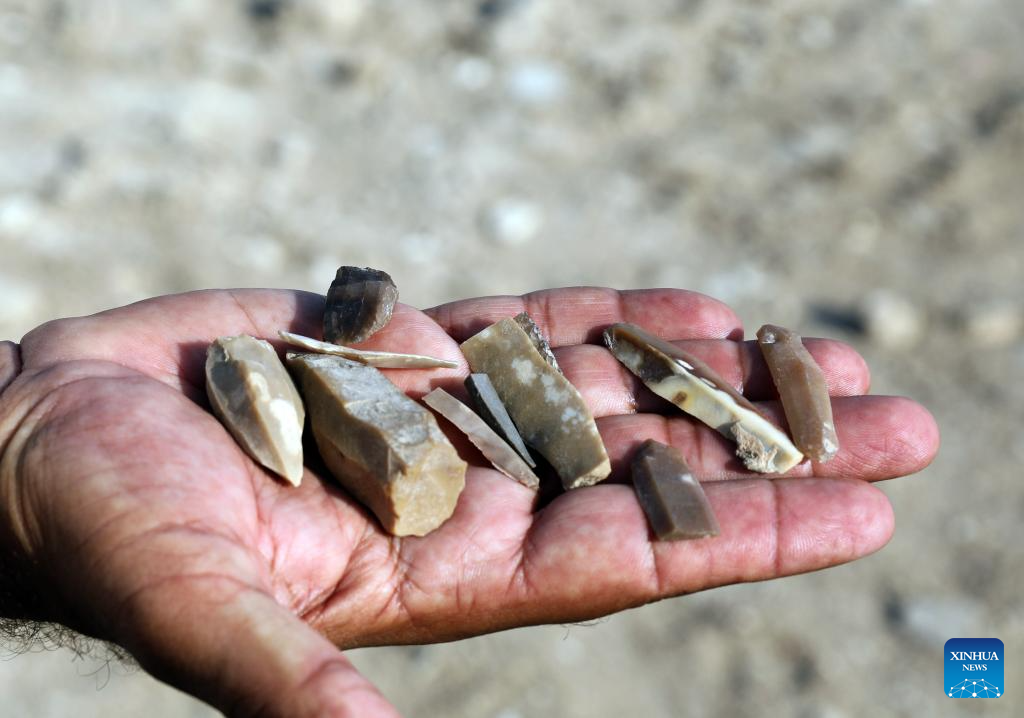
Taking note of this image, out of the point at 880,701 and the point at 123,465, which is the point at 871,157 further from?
the point at 123,465

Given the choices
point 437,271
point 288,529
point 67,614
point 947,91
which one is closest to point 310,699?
point 288,529

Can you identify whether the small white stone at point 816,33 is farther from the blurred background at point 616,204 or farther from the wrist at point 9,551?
the wrist at point 9,551

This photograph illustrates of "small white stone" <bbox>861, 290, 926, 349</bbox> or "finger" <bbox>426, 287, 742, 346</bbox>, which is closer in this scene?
"finger" <bbox>426, 287, 742, 346</bbox>

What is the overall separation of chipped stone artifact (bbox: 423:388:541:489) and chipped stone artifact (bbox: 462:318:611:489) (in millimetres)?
73

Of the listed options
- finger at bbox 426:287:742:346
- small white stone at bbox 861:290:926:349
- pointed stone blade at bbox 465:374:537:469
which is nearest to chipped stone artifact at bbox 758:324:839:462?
finger at bbox 426:287:742:346

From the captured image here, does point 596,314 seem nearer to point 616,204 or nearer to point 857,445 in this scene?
point 857,445

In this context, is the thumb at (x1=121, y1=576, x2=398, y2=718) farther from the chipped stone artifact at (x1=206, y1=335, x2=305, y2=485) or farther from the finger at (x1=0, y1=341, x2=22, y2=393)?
the finger at (x1=0, y1=341, x2=22, y2=393)

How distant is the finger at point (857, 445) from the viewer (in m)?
2.16

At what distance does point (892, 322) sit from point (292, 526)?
8.07ft

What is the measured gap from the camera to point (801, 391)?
225cm

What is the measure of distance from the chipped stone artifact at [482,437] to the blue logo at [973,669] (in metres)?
1.34

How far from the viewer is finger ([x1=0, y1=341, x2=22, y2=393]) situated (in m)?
1.95

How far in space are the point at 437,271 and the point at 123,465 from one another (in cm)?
219

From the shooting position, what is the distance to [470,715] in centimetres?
264
